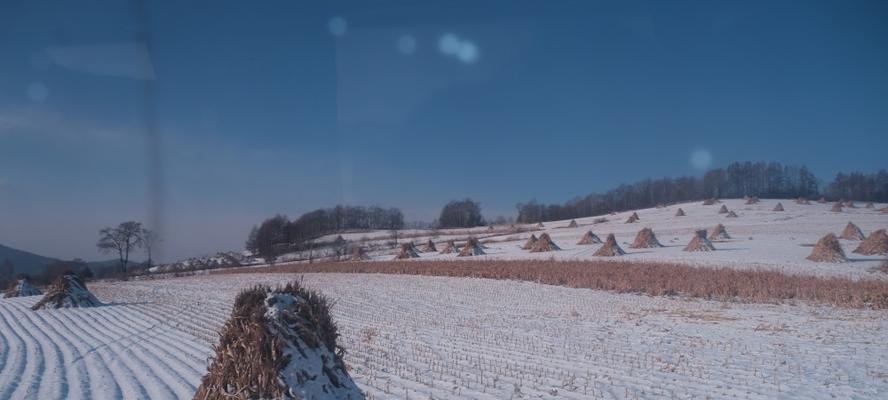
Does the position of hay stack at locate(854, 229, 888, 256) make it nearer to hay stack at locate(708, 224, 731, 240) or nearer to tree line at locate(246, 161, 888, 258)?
hay stack at locate(708, 224, 731, 240)

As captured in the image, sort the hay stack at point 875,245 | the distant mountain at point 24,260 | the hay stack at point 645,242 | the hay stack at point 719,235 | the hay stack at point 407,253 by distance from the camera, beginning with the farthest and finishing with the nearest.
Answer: the distant mountain at point 24,260
the hay stack at point 407,253
the hay stack at point 719,235
the hay stack at point 645,242
the hay stack at point 875,245

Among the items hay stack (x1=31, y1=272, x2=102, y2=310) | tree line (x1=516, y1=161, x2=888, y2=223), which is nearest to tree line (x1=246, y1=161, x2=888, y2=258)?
tree line (x1=516, y1=161, x2=888, y2=223)

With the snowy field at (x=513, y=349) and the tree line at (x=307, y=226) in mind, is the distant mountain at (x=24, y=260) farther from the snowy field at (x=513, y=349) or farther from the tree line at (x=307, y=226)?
the snowy field at (x=513, y=349)

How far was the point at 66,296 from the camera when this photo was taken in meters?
20.2

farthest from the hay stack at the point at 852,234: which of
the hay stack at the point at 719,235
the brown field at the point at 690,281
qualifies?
the brown field at the point at 690,281

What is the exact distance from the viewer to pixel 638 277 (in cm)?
2533

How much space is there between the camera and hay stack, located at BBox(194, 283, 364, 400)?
486 cm

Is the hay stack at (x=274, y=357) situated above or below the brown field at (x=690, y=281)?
above

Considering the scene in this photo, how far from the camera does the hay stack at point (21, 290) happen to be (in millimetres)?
27836

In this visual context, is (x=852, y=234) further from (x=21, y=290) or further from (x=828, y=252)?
(x=21, y=290)

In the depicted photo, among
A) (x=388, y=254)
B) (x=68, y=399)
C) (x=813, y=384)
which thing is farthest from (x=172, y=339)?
(x=388, y=254)

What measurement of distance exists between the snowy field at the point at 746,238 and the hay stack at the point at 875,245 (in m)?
0.65

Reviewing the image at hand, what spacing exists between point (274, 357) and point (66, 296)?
19.8m

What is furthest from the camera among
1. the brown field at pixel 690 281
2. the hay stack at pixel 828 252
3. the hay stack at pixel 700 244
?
the hay stack at pixel 700 244
